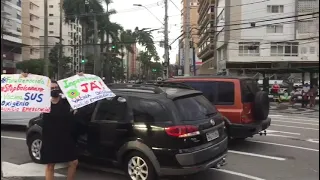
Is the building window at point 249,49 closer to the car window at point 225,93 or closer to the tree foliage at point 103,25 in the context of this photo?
the tree foliage at point 103,25

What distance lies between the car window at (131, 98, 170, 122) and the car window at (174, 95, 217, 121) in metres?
0.28

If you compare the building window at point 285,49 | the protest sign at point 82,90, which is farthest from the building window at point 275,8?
the protest sign at point 82,90

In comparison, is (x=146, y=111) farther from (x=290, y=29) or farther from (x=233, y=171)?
(x=290, y=29)

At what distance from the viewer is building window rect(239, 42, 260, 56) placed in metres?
52.9

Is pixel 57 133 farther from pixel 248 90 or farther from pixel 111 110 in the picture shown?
pixel 248 90

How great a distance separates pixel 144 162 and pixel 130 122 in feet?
2.16

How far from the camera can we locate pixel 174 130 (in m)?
5.64

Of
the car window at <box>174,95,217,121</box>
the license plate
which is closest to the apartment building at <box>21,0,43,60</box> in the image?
the car window at <box>174,95,217,121</box>

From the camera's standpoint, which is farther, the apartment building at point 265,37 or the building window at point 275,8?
the building window at point 275,8

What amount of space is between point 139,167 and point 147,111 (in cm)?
86

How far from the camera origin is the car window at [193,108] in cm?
595

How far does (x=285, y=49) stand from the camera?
55.1 metres

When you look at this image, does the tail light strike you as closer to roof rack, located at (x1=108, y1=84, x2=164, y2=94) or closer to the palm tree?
roof rack, located at (x1=108, y1=84, x2=164, y2=94)

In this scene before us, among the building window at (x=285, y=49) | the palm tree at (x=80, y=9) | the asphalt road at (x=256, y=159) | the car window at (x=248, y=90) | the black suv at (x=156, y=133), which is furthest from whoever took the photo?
the building window at (x=285, y=49)
